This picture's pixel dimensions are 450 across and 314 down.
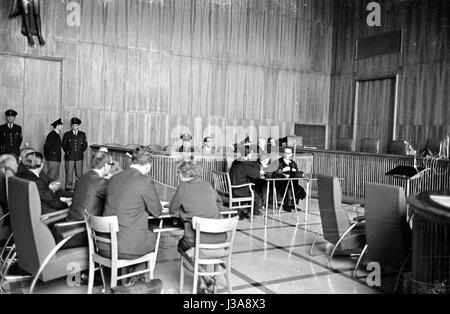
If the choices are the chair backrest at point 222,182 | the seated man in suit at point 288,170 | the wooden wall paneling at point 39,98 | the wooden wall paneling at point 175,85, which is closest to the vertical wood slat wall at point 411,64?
the seated man in suit at point 288,170

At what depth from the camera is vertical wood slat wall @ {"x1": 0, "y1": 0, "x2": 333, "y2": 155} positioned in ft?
33.7

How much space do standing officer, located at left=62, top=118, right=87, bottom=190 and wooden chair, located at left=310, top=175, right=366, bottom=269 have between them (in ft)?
20.5

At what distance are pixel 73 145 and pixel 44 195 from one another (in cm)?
564

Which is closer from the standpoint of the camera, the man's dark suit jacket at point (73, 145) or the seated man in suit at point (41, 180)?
the seated man in suit at point (41, 180)

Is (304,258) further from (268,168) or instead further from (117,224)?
(268,168)

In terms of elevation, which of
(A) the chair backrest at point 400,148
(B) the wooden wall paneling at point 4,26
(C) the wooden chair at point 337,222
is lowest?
(C) the wooden chair at point 337,222

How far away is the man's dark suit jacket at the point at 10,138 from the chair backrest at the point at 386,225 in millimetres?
7330

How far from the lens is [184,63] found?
38.4 feet

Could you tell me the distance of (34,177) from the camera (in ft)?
13.4

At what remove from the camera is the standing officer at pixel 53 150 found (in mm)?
9195

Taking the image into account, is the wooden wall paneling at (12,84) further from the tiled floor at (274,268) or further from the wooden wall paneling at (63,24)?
the tiled floor at (274,268)
